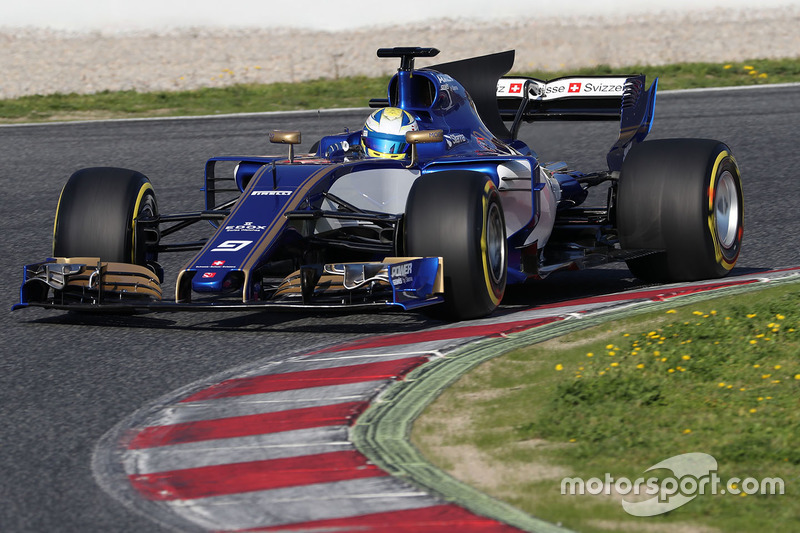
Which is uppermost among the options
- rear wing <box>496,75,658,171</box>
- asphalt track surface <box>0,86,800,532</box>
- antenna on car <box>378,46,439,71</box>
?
antenna on car <box>378,46,439,71</box>

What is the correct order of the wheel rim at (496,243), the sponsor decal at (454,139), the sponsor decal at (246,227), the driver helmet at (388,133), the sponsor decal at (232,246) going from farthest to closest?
the sponsor decal at (454,139) < the driver helmet at (388,133) < the wheel rim at (496,243) < the sponsor decal at (246,227) < the sponsor decal at (232,246)

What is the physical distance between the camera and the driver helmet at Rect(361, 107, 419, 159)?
8109 mm

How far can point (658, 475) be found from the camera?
4.31 metres

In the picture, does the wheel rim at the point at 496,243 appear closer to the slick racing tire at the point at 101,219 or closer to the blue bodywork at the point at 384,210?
the blue bodywork at the point at 384,210

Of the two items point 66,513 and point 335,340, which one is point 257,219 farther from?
point 66,513

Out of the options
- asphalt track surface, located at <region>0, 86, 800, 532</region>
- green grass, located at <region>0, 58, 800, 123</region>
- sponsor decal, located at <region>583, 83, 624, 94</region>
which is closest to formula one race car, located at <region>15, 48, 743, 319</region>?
asphalt track surface, located at <region>0, 86, 800, 532</region>

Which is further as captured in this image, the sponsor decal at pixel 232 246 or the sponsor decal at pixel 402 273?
the sponsor decal at pixel 232 246

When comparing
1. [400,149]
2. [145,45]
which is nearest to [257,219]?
[400,149]

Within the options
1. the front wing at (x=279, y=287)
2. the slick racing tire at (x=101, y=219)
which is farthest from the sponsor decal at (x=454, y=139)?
the slick racing tire at (x=101, y=219)

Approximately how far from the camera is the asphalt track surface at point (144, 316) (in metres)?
4.77

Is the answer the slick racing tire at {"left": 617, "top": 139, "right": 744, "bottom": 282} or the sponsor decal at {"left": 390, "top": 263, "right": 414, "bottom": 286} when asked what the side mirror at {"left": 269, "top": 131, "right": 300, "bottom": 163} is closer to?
the sponsor decal at {"left": 390, "top": 263, "right": 414, "bottom": 286}

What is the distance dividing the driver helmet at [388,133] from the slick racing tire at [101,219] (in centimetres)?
153

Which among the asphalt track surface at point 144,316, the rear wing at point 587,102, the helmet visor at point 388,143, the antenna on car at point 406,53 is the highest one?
the antenna on car at point 406,53

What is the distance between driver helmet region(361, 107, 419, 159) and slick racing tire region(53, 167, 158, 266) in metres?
1.53
